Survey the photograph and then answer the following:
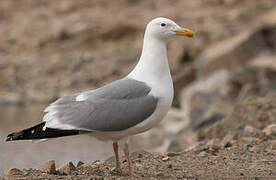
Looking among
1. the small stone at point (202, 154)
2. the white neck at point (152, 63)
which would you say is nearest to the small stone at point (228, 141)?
the small stone at point (202, 154)

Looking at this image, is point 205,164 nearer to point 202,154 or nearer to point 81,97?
point 202,154

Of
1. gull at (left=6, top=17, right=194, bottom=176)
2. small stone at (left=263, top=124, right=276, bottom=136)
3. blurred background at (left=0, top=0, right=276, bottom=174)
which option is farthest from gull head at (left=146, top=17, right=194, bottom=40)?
blurred background at (left=0, top=0, right=276, bottom=174)

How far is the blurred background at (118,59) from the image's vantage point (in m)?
11.5

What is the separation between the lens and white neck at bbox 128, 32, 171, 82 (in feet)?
17.8

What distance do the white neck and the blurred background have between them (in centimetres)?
364

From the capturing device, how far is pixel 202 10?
24.2m

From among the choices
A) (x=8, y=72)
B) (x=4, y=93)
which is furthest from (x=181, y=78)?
(x=8, y=72)

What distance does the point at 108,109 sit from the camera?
5219 millimetres

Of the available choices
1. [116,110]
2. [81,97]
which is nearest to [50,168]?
[81,97]

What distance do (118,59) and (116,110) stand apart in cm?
1515

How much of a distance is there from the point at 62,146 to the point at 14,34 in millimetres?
12142

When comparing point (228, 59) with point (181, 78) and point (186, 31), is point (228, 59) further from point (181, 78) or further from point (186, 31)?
point (186, 31)

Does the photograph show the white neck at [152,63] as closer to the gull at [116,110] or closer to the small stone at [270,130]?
the gull at [116,110]

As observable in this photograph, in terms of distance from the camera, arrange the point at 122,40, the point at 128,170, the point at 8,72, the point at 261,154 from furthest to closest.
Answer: the point at 122,40, the point at 8,72, the point at 261,154, the point at 128,170
